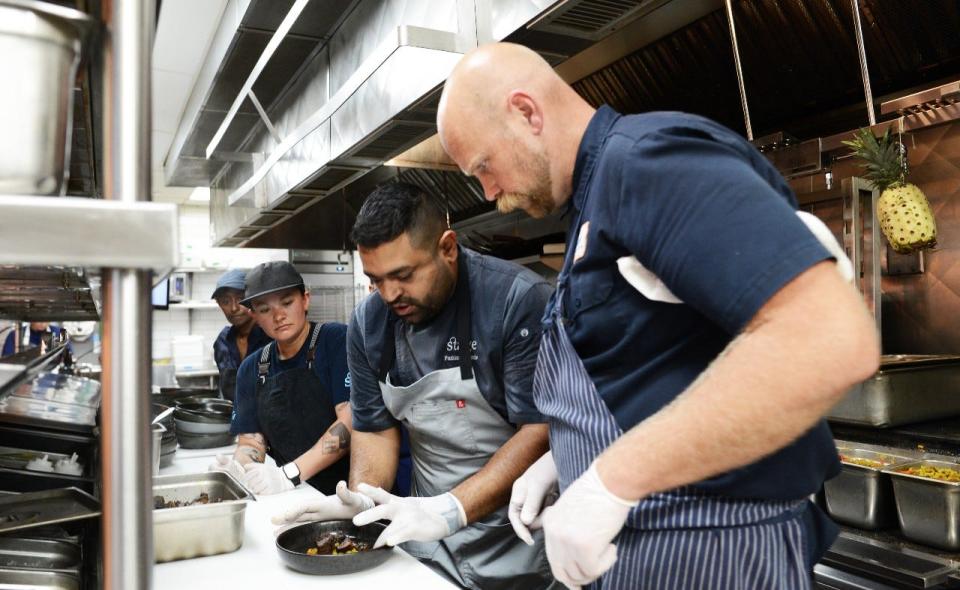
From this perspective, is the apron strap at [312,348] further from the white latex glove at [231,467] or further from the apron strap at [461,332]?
the apron strap at [461,332]

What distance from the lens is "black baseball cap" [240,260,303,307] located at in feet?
10.8

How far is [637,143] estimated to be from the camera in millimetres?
1055

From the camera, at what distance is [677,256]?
963 mm

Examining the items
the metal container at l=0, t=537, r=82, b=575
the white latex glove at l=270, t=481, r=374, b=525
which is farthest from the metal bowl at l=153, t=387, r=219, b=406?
the metal container at l=0, t=537, r=82, b=575

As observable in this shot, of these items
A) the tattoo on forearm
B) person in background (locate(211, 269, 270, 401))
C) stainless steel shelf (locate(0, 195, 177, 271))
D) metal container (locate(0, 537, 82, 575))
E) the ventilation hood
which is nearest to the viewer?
stainless steel shelf (locate(0, 195, 177, 271))

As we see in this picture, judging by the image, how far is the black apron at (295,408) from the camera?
327 centimetres

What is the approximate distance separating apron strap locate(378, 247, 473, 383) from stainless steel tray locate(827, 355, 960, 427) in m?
1.45

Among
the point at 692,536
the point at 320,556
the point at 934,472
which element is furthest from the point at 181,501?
the point at 934,472

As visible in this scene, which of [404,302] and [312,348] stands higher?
[404,302]

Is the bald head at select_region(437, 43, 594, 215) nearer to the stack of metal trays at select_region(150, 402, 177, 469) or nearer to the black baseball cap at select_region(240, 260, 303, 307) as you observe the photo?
the black baseball cap at select_region(240, 260, 303, 307)

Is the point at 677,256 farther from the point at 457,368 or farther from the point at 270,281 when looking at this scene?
the point at 270,281

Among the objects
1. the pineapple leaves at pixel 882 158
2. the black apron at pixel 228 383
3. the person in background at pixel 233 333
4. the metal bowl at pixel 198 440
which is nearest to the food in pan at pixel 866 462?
the pineapple leaves at pixel 882 158

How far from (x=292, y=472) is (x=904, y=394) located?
2294 mm

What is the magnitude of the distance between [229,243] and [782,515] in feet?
23.2
